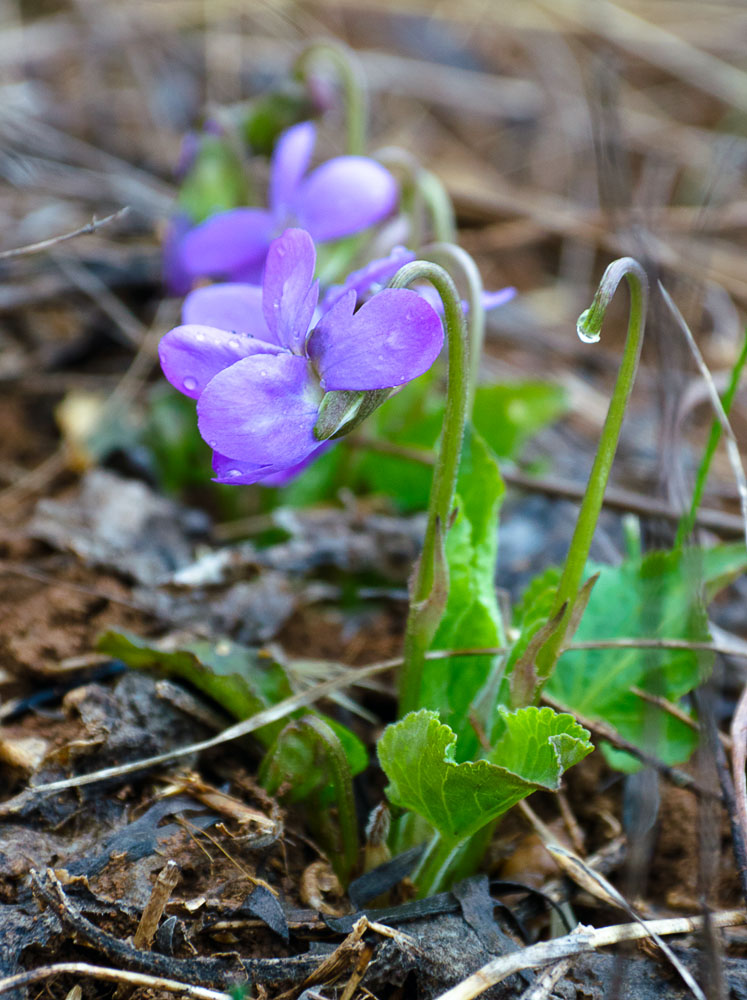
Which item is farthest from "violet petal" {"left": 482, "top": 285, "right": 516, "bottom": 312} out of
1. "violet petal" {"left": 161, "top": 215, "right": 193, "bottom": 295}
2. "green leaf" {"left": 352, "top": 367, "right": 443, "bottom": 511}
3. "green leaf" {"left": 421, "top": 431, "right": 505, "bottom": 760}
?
"violet petal" {"left": 161, "top": 215, "right": 193, "bottom": 295}

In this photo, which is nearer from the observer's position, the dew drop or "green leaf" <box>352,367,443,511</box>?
the dew drop

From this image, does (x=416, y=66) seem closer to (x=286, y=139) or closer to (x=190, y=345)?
(x=286, y=139)

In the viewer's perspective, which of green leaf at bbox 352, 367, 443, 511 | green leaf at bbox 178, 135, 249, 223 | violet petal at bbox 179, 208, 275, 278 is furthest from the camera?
green leaf at bbox 178, 135, 249, 223

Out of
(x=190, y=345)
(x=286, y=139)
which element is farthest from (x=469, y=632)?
(x=286, y=139)

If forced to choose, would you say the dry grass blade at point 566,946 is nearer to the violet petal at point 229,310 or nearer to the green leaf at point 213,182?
Result: the violet petal at point 229,310

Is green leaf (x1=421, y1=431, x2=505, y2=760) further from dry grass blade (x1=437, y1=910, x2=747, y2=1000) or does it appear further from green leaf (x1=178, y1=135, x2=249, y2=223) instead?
green leaf (x1=178, y1=135, x2=249, y2=223)

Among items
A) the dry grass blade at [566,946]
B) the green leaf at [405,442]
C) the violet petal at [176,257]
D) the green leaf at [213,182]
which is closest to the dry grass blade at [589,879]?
the dry grass blade at [566,946]
